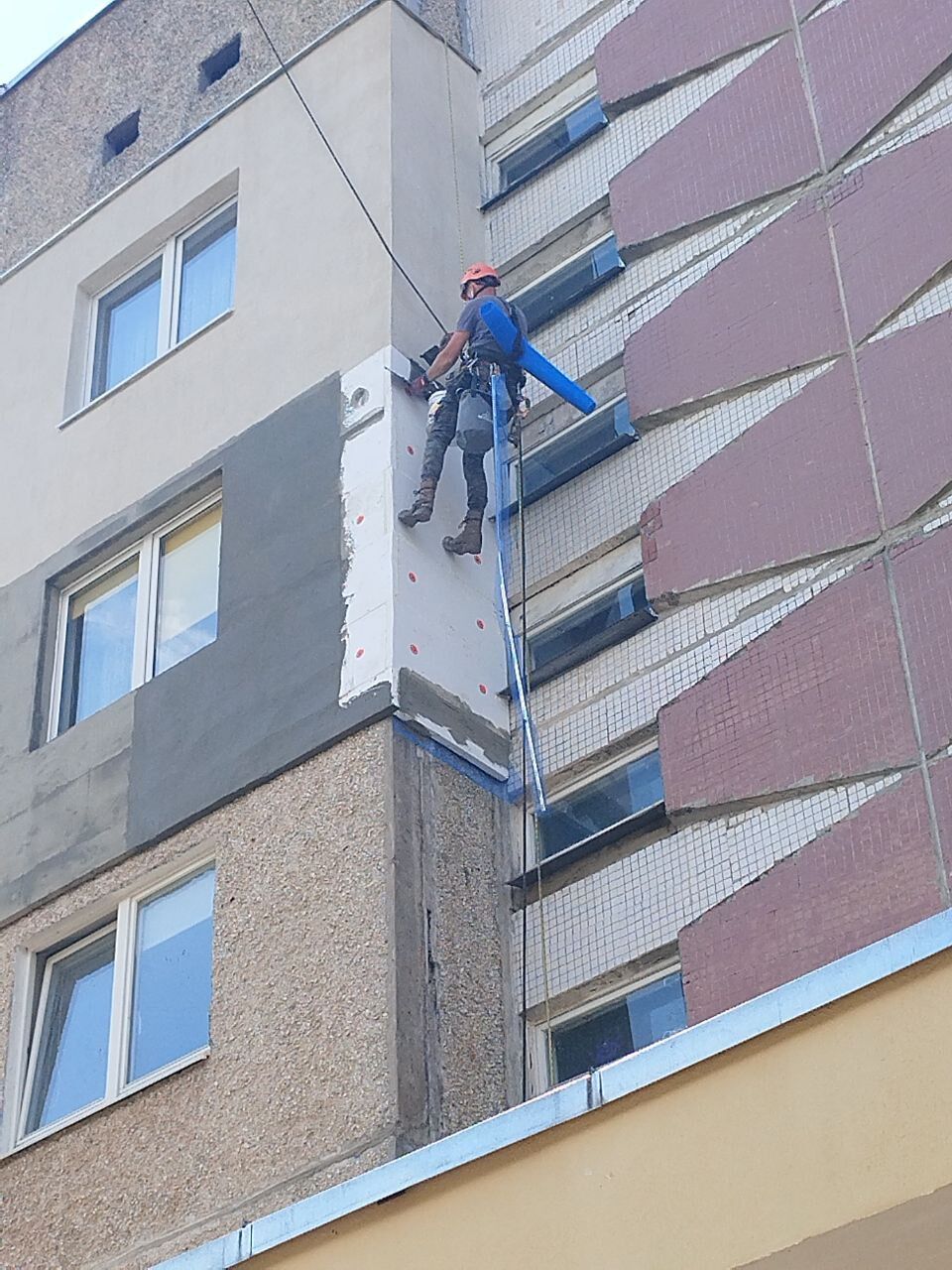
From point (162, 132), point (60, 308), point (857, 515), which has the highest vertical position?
point (162, 132)

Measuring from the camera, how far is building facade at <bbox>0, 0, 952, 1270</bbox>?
904 centimetres

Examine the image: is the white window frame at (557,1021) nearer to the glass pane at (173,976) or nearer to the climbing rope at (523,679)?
the climbing rope at (523,679)

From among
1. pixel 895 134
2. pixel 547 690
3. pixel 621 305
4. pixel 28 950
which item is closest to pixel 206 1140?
pixel 28 950

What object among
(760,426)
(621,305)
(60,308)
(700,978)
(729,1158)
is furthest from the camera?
(60,308)

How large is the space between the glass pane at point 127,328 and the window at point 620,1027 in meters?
5.96

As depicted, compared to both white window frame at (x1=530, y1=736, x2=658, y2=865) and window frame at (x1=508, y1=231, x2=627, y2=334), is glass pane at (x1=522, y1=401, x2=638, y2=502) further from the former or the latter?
white window frame at (x1=530, y1=736, x2=658, y2=865)

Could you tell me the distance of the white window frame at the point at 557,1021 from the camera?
932 cm

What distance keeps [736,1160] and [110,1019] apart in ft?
17.2

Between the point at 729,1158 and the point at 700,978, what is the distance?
10.6ft

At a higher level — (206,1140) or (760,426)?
(760,426)

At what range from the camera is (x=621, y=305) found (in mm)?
11812

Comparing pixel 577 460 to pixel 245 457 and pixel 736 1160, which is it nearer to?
pixel 245 457

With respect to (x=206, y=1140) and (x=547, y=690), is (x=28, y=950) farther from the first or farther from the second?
(x=547, y=690)

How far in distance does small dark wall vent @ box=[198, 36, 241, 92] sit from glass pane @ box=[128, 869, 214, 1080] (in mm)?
6796
